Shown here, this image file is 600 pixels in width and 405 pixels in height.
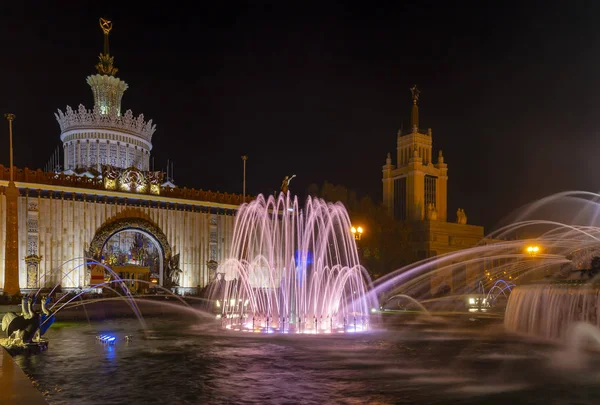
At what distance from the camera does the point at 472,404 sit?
747 cm

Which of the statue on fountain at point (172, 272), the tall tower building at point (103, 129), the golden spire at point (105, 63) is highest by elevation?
the golden spire at point (105, 63)

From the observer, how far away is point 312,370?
989 cm

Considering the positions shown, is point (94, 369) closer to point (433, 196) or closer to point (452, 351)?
point (452, 351)

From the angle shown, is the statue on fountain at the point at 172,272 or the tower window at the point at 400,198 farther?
the tower window at the point at 400,198

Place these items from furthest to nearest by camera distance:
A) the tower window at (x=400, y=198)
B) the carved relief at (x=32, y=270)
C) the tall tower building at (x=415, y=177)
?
the tower window at (x=400, y=198) < the tall tower building at (x=415, y=177) < the carved relief at (x=32, y=270)

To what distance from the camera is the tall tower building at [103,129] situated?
4356 centimetres

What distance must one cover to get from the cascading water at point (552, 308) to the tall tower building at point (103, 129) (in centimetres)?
3467

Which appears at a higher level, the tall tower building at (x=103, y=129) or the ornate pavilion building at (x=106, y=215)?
the tall tower building at (x=103, y=129)

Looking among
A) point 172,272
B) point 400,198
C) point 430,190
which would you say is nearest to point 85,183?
point 172,272

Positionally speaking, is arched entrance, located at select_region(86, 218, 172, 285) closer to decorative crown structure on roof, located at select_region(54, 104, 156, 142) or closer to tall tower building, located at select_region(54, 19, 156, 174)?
tall tower building, located at select_region(54, 19, 156, 174)

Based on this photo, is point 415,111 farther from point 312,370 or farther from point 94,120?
point 312,370

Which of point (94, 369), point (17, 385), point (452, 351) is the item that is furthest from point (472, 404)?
point (94, 369)

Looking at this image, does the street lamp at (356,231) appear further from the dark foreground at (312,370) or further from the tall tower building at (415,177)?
the tall tower building at (415,177)

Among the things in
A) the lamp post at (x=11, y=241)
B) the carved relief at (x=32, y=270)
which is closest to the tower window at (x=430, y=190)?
the carved relief at (x=32, y=270)
